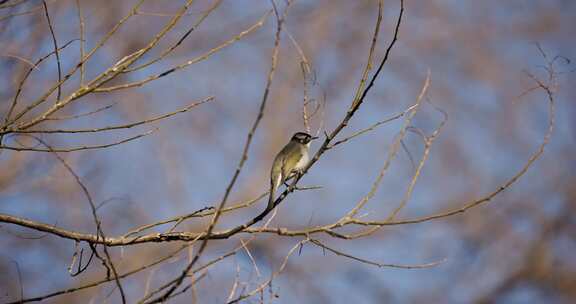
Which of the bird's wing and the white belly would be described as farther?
the white belly

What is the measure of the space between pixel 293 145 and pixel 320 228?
131 inches

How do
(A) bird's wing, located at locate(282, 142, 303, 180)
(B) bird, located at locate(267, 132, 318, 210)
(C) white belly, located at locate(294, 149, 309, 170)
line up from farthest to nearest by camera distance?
(C) white belly, located at locate(294, 149, 309, 170) < (A) bird's wing, located at locate(282, 142, 303, 180) < (B) bird, located at locate(267, 132, 318, 210)

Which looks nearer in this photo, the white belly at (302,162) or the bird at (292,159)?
the bird at (292,159)

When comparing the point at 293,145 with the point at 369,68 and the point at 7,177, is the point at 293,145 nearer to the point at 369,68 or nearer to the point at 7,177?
the point at 7,177

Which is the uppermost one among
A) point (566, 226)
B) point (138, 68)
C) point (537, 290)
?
point (566, 226)

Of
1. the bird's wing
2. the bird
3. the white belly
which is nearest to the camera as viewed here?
the bird

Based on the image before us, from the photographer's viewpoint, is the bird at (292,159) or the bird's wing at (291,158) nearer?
the bird at (292,159)

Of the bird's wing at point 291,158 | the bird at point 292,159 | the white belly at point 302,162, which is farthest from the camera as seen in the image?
the white belly at point 302,162

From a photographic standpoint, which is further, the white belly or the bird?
the white belly

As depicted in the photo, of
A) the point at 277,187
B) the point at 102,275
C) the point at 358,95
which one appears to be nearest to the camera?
the point at 358,95

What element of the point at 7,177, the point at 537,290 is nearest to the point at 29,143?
the point at 7,177

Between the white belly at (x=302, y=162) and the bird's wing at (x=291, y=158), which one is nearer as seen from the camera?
the bird's wing at (x=291, y=158)

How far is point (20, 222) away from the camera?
2.69 meters

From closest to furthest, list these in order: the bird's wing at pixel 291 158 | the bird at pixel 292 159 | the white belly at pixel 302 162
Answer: the bird at pixel 292 159 < the bird's wing at pixel 291 158 < the white belly at pixel 302 162
